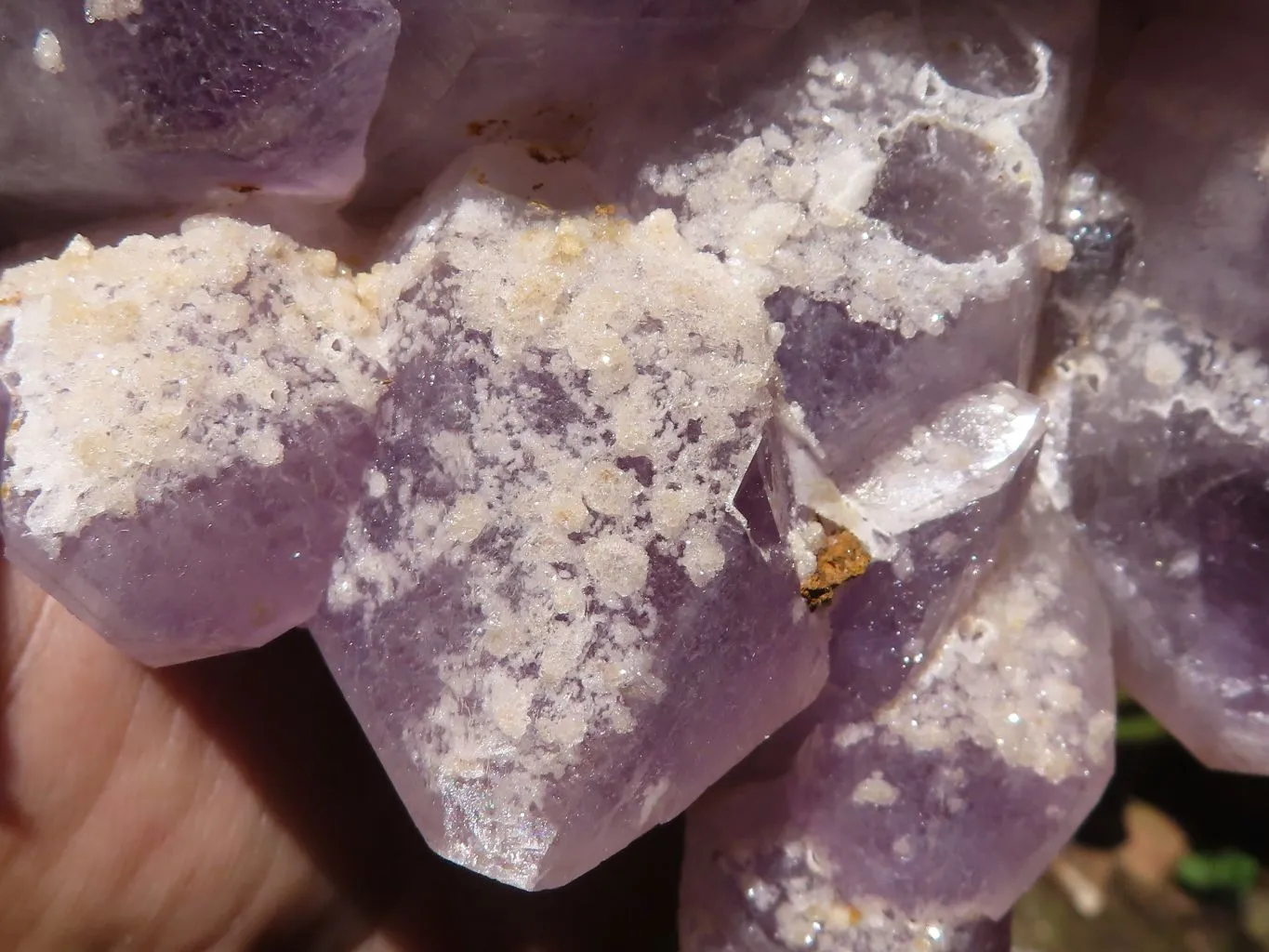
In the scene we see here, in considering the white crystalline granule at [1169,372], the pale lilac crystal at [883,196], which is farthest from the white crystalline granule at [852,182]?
the white crystalline granule at [1169,372]

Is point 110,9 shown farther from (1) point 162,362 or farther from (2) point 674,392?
(2) point 674,392

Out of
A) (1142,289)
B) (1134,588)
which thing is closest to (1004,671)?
(1134,588)

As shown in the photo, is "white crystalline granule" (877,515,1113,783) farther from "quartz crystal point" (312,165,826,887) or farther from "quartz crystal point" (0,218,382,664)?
A: "quartz crystal point" (0,218,382,664)

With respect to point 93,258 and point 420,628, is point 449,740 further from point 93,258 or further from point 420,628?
point 93,258

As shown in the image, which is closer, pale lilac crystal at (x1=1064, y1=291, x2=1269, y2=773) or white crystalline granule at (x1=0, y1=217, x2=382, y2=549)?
white crystalline granule at (x1=0, y1=217, x2=382, y2=549)

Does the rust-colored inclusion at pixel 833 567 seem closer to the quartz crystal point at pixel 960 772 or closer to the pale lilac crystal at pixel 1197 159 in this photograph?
the quartz crystal point at pixel 960 772

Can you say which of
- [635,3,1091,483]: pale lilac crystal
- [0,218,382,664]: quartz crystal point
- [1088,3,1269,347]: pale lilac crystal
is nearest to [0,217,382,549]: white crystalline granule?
[0,218,382,664]: quartz crystal point

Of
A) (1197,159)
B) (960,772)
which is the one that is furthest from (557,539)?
(1197,159)

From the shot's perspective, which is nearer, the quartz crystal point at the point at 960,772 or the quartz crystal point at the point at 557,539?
the quartz crystal point at the point at 557,539
